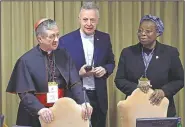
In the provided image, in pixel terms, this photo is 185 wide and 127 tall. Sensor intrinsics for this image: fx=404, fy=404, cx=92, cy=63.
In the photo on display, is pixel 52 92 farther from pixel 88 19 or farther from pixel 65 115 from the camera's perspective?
pixel 88 19

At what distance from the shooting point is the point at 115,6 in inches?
159

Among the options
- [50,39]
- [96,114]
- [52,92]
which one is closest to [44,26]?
[50,39]

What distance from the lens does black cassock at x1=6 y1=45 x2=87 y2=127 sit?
283 centimetres

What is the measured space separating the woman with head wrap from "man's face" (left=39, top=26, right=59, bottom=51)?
0.64 m

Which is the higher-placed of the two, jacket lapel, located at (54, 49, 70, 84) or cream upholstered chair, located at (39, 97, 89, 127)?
jacket lapel, located at (54, 49, 70, 84)

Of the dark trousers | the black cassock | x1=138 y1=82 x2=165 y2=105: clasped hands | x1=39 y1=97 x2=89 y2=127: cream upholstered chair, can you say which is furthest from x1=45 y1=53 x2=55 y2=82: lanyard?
x1=138 y1=82 x2=165 y2=105: clasped hands

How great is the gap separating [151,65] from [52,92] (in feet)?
2.77

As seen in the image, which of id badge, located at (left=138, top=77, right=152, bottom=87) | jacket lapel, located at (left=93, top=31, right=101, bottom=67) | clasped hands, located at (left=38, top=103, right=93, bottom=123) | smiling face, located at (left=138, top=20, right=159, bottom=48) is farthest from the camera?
jacket lapel, located at (left=93, top=31, right=101, bottom=67)

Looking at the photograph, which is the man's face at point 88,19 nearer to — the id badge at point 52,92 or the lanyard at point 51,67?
the lanyard at point 51,67

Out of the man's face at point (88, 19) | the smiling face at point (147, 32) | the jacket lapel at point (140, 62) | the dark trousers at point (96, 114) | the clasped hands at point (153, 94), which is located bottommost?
the dark trousers at point (96, 114)

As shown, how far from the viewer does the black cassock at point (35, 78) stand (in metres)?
2.83

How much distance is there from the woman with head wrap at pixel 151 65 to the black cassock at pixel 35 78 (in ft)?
1.49

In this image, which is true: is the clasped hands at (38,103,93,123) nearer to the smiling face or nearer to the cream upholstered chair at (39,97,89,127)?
the cream upholstered chair at (39,97,89,127)

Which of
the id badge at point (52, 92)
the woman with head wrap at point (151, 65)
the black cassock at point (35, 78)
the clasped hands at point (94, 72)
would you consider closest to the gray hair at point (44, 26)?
the black cassock at point (35, 78)
